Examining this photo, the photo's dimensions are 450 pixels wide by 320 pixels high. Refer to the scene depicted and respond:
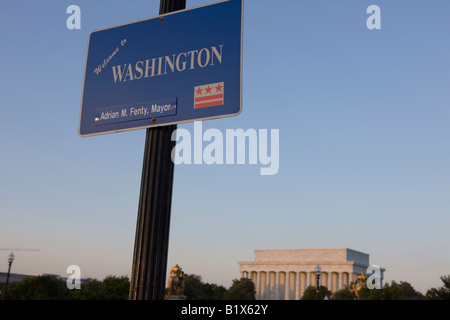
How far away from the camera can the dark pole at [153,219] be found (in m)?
5.40

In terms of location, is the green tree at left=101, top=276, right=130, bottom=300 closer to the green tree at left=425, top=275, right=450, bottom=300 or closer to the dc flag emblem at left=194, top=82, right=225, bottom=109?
the green tree at left=425, top=275, right=450, bottom=300

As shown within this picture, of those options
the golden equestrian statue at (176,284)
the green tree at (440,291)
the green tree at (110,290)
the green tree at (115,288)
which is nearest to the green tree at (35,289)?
the green tree at (110,290)

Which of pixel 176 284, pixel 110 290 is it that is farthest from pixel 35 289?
pixel 176 284

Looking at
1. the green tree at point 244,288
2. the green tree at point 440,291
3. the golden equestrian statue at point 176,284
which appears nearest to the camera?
the golden equestrian statue at point 176,284

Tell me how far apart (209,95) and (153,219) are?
1466 mm

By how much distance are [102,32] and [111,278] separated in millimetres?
79749

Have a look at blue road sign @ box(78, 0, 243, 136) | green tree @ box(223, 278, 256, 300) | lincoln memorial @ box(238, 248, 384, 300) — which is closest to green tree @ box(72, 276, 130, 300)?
green tree @ box(223, 278, 256, 300)

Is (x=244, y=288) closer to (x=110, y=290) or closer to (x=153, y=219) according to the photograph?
(x=110, y=290)

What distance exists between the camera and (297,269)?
150125 millimetres

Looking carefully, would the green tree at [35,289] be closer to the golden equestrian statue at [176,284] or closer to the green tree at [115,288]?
the green tree at [115,288]

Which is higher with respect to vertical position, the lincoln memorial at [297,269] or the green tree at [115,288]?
the lincoln memorial at [297,269]

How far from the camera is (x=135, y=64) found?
625 cm

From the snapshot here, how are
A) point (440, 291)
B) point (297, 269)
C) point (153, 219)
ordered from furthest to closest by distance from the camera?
1. point (297, 269)
2. point (440, 291)
3. point (153, 219)

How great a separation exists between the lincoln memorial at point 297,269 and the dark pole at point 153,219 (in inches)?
5628
